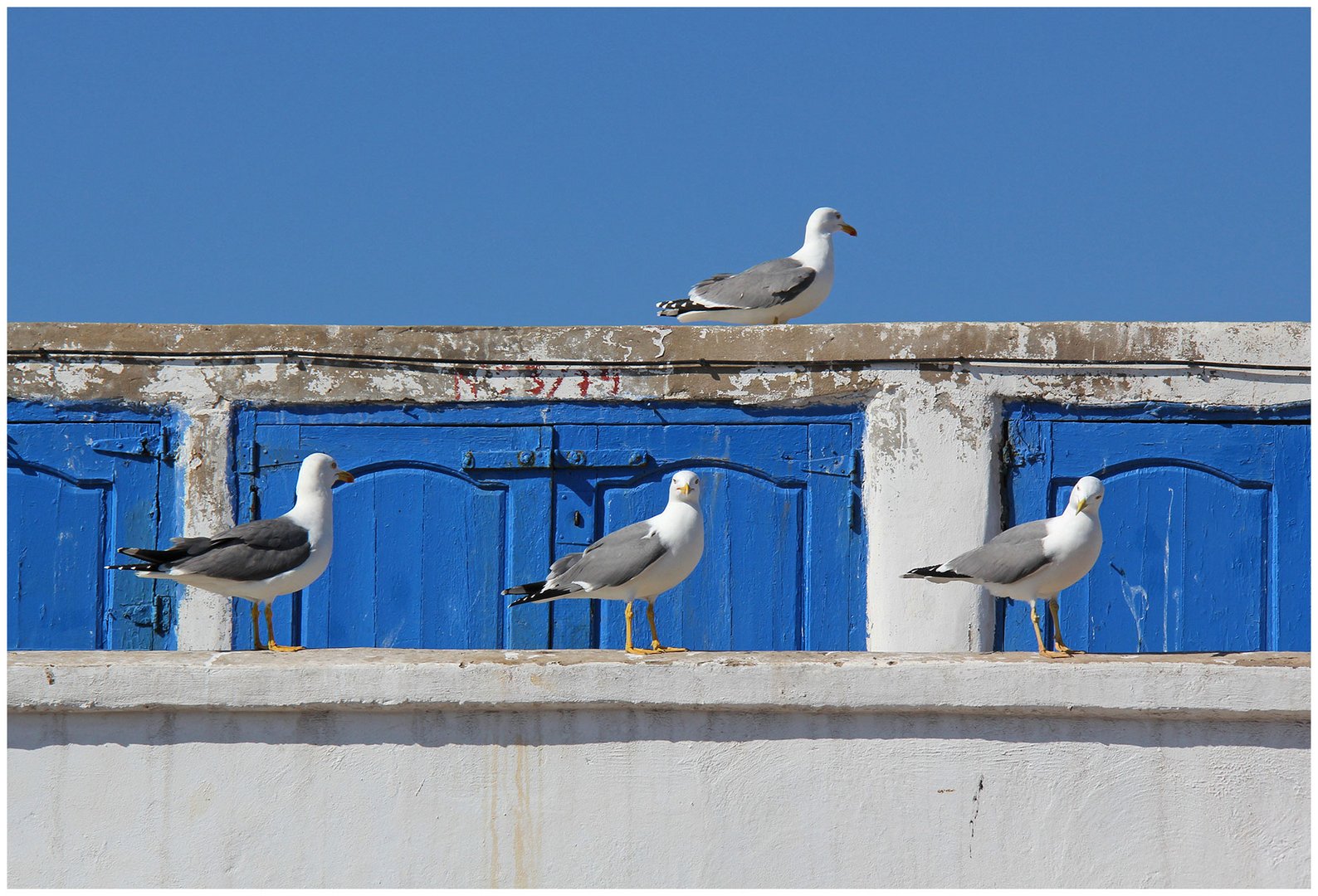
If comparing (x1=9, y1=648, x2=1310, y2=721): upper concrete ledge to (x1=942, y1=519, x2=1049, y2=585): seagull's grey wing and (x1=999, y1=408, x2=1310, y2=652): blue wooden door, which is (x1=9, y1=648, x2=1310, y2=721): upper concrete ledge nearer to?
(x1=942, y1=519, x2=1049, y2=585): seagull's grey wing

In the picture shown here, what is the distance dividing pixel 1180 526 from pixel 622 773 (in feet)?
16.3

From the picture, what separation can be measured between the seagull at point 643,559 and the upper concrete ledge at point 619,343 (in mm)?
3075

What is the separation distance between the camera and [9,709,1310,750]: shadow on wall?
4.68 m

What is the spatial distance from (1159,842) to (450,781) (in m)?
2.26

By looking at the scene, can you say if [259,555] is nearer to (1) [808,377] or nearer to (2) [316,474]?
(2) [316,474]

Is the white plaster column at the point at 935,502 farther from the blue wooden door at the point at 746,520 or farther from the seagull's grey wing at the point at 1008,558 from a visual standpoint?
the seagull's grey wing at the point at 1008,558

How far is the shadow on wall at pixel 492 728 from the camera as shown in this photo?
15.4 ft

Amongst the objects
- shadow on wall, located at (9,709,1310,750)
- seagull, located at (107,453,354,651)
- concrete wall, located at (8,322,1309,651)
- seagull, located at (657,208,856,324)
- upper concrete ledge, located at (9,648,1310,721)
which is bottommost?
shadow on wall, located at (9,709,1310,750)

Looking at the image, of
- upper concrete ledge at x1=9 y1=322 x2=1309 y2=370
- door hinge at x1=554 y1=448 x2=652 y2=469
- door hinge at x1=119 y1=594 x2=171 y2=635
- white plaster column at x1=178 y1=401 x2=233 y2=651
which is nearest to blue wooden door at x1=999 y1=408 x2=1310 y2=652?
upper concrete ledge at x1=9 y1=322 x2=1309 y2=370

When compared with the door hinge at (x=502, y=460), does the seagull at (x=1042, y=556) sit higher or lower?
lower

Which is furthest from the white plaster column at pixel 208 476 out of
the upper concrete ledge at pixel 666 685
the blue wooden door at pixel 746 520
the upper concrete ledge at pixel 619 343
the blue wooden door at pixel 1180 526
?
the blue wooden door at pixel 1180 526

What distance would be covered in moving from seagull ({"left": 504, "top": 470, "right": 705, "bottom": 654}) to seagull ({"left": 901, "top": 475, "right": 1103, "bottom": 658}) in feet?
3.32

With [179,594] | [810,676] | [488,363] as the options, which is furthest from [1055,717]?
[179,594]

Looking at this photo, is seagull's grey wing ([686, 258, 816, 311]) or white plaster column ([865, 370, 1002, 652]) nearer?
white plaster column ([865, 370, 1002, 652])
